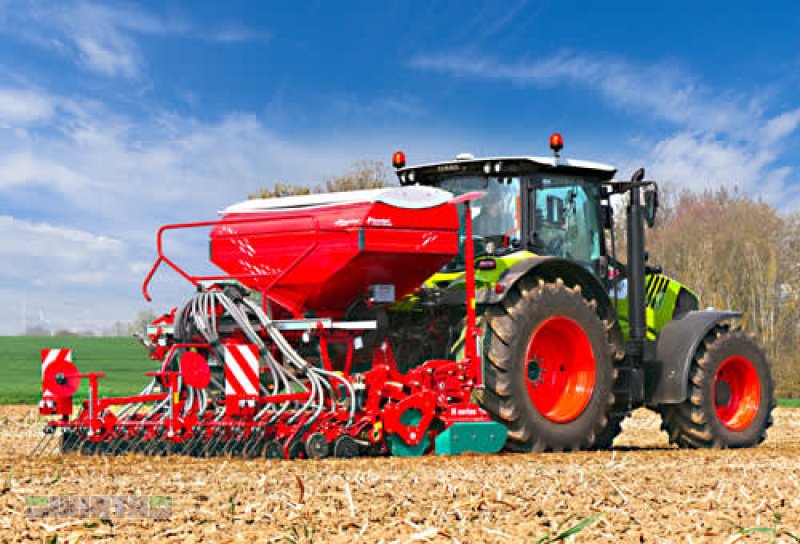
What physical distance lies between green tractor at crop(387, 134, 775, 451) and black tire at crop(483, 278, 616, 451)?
0.04 ft

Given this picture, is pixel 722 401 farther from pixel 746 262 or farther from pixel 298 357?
pixel 746 262

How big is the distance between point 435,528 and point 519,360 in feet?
13.7

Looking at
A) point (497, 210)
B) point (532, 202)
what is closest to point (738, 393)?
point (532, 202)

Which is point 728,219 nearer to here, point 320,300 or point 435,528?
point 320,300

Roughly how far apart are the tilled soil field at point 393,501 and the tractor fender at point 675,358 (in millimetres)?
2460

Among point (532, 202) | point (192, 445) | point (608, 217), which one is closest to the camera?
point (192, 445)

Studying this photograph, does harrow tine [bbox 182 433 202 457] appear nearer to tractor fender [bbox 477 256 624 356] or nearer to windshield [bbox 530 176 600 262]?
tractor fender [bbox 477 256 624 356]

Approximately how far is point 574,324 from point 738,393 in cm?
294

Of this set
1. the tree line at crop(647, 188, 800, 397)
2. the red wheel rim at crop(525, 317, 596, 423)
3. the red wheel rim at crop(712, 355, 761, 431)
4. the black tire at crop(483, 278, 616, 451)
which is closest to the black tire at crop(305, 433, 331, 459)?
the black tire at crop(483, 278, 616, 451)

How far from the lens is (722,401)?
10.8 meters

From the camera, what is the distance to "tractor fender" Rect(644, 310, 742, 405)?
33.1ft

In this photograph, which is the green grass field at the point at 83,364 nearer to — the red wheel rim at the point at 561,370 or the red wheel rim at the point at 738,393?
the red wheel rim at the point at 738,393

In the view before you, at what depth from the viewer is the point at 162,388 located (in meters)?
8.95

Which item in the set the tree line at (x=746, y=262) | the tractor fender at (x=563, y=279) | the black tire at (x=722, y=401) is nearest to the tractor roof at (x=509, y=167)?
the tractor fender at (x=563, y=279)
